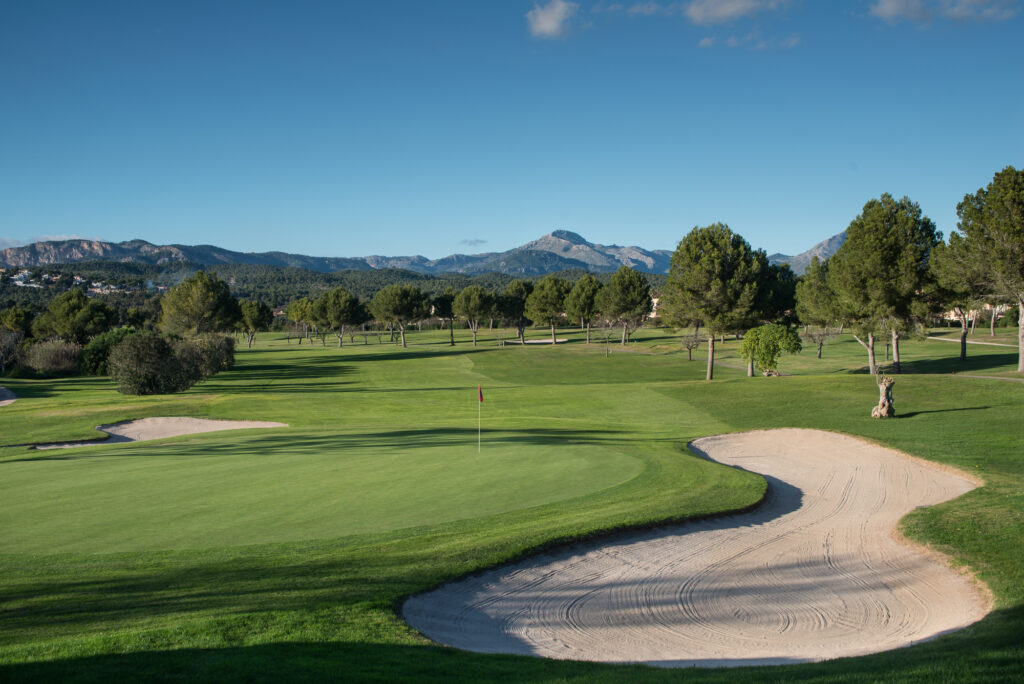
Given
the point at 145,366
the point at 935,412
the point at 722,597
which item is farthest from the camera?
the point at 145,366

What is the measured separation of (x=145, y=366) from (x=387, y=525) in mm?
42276

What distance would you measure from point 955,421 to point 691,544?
18125 millimetres

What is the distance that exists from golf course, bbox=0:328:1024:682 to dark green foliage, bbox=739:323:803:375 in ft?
40.3

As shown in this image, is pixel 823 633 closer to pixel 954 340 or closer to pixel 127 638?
pixel 127 638

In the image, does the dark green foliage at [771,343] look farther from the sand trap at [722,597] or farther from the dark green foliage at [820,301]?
the sand trap at [722,597]

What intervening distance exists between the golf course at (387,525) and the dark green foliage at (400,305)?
75.7 m

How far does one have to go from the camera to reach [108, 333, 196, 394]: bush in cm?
4538

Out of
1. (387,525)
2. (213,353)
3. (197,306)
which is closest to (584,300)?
(197,306)

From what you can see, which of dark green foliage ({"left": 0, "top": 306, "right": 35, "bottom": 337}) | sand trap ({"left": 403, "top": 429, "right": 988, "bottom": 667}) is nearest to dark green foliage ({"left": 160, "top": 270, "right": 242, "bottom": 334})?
dark green foliage ({"left": 0, "top": 306, "right": 35, "bottom": 337})

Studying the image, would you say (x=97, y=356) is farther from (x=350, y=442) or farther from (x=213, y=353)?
(x=350, y=442)

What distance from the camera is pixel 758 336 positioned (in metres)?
45.2

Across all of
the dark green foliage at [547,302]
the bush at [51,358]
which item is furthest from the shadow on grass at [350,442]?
the dark green foliage at [547,302]

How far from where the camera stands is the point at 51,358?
66500mm

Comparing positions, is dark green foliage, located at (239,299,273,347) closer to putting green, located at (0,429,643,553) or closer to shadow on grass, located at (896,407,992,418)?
putting green, located at (0,429,643,553)
